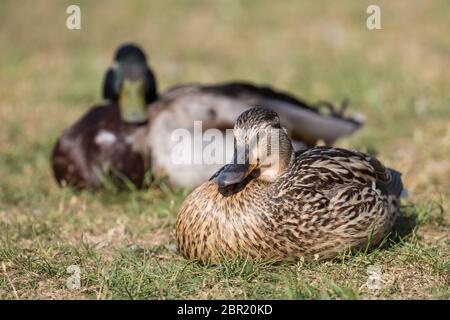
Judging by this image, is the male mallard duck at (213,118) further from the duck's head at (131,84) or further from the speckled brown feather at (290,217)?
the speckled brown feather at (290,217)

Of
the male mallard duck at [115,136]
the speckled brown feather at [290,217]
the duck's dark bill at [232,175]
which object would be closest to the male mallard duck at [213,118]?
the male mallard duck at [115,136]

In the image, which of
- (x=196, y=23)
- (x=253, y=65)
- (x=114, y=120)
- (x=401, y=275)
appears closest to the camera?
(x=401, y=275)

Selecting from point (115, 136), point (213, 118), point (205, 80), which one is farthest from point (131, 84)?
point (205, 80)

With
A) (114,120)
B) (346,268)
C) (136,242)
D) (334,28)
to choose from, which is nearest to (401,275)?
(346,268)

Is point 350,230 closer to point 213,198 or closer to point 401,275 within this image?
point 401,275

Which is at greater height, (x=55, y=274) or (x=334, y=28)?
(x=334, y=28)

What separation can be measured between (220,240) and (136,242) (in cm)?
86

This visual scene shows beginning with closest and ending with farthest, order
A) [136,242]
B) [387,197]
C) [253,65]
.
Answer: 1. [387,197]
2. [136,242]
3. [253,65]

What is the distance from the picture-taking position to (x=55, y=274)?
3.89 metres

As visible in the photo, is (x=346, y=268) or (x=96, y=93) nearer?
(x=346, y=268)

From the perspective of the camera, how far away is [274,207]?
3811mm

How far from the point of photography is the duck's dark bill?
3.68 metres

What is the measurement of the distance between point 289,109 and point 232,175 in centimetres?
257

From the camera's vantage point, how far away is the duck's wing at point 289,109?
20.0 feet
